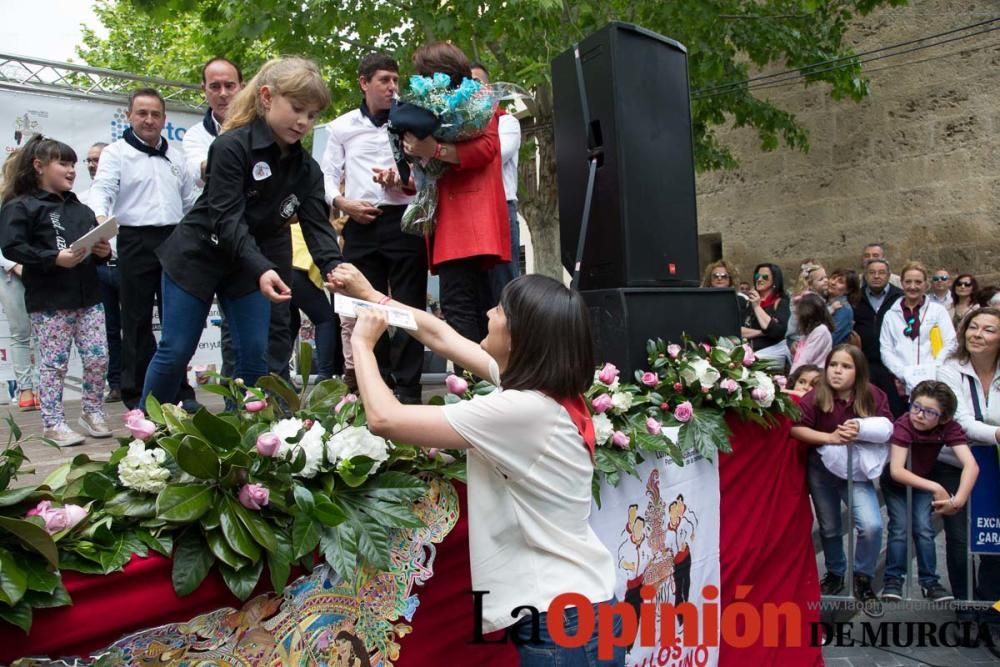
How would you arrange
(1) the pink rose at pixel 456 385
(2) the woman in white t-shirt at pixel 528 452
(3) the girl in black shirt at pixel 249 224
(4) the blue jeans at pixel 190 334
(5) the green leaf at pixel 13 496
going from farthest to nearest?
1. (4) the blue jeans at pixel 190 334
2. (3) the girl in black shirt at pixel 249 224
3. (1) the pink rose at pixel 456 385
4. (2) the woman in white t-shirt at pixel 528 452
5. (5) the green leaf at pixel 13 496

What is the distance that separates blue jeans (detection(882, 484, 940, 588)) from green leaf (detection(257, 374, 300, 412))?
10.2ft

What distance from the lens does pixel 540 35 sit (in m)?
8.03

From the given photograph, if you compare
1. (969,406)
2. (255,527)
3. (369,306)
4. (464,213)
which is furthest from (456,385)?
(969,406)

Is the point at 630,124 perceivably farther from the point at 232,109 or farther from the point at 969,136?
the point at 969,136

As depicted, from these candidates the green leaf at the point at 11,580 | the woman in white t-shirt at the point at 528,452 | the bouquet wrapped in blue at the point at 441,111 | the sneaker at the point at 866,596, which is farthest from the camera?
the sneaker at the point at 866,596

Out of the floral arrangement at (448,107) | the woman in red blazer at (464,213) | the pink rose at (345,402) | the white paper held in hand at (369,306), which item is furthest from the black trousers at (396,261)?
the white paper held in hand at (369,306)

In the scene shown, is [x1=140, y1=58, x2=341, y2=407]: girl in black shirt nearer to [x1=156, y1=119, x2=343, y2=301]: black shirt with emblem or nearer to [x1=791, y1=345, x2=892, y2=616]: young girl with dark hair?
[x1=156, y1=119, x2=343, y2=301]: black shirt with emblem

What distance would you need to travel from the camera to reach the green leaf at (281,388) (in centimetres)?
212

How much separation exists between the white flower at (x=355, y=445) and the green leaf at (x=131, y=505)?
40 cm

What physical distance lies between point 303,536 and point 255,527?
0.36 feet

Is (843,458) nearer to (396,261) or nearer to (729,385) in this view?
(729,385)

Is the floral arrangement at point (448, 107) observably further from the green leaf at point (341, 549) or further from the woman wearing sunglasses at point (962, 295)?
the woman wearing sunglasses at point (962, 295)

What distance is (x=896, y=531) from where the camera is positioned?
4023mm

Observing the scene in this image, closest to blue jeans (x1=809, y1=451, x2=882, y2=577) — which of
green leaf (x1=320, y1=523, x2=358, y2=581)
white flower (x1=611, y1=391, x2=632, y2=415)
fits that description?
white flower (x1=611, y1=391, x2=632, y2=415)
